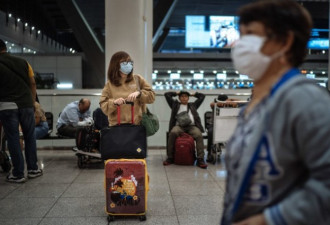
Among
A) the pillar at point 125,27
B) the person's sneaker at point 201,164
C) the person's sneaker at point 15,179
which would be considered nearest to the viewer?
the person's sneaker at point 15,179

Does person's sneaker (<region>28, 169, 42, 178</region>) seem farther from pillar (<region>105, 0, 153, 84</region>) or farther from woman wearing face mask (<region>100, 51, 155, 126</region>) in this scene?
pillar (<region>105, 0, 153, 84</region>)

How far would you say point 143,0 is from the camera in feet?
24.2

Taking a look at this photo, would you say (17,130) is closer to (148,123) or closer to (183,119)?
(148,123)

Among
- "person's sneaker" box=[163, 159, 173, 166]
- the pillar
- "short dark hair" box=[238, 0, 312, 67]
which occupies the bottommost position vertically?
"person's sneaker" box=[163, 159, 173, 166]

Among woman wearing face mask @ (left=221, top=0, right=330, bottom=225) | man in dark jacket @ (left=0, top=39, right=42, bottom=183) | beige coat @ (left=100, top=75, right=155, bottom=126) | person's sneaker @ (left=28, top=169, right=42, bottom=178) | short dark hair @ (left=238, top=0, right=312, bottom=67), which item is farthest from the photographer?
person's sneaker @ (left=28, top=169, right=42, bottom=178)

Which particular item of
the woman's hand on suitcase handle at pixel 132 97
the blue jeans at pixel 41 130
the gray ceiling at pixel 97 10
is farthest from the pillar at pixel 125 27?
the gray ceiling at pixel 97 10

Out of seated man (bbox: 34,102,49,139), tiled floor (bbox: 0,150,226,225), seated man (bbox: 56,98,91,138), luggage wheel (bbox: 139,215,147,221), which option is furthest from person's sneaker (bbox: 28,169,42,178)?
luggage wheel (bbox: 139,215,147,221)

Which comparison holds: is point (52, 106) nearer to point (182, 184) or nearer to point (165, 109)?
point (165, 109)

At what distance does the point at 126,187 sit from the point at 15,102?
88.4 inches

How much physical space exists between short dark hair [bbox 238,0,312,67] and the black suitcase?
95.5 inches

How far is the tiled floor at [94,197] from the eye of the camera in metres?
3.46

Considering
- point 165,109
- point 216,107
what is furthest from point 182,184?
point 165,109

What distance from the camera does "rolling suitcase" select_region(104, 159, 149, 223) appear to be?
341cm

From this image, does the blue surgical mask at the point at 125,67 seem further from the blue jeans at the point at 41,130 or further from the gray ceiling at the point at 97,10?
the gray ceiling at the point at 97,10
